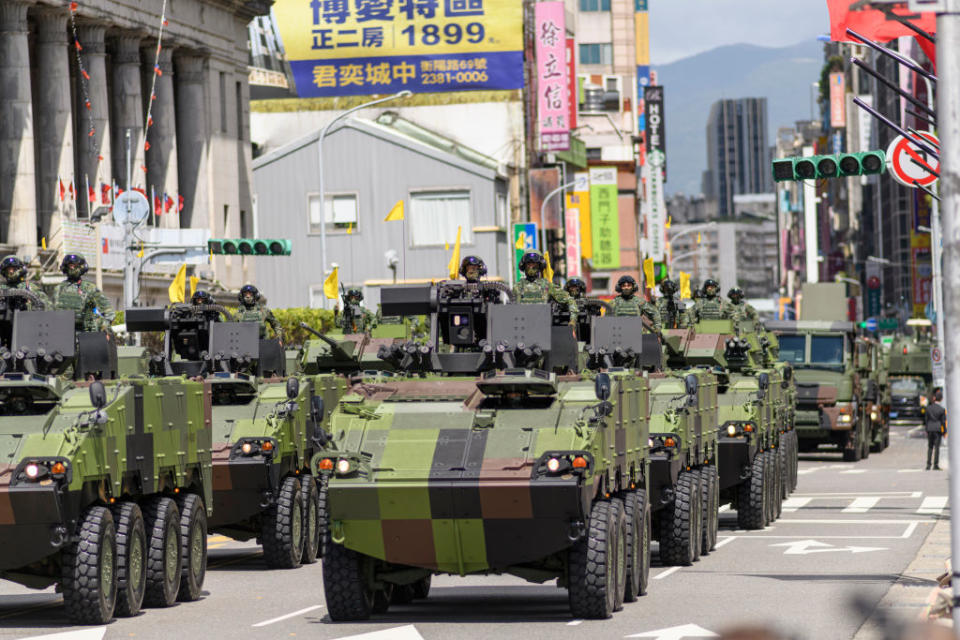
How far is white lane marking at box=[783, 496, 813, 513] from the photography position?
1124 inches

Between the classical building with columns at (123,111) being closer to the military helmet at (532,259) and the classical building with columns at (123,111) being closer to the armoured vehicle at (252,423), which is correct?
the armoured vehicle at (252,423)

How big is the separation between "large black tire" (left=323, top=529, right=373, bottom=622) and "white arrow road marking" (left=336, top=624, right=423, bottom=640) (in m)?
0.55

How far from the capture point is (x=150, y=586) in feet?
53.8

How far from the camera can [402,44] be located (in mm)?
81875

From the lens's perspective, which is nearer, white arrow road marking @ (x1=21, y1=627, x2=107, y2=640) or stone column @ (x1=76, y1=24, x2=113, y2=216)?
white arrow road marking @ (x1=21, y1=627, x2=107, y2=640)

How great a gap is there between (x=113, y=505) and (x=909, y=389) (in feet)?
177

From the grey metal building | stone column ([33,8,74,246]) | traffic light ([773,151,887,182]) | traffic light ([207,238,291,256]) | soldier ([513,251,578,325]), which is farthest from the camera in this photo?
the grey metal building

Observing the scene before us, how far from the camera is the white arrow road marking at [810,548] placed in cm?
2122

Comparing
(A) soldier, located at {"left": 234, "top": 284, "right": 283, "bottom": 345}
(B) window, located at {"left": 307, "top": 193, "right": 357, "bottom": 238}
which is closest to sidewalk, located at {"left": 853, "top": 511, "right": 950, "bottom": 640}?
(A) soldier, located at {"left": 234, "top": 284, "right": 283, "bottom": 345}

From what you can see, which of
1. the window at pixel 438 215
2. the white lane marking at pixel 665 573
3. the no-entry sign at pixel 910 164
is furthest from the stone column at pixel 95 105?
the white lane marking at pixel 665 573

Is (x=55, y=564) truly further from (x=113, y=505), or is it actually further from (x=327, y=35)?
(x=327, y=35)

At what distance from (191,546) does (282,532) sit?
10.5 ft

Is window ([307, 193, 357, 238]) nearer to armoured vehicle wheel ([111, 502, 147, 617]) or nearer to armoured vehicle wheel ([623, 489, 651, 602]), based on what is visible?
armoured vehicle wheel ([623, 489, 651, 602])

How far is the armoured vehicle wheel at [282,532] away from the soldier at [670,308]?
28.7ft
